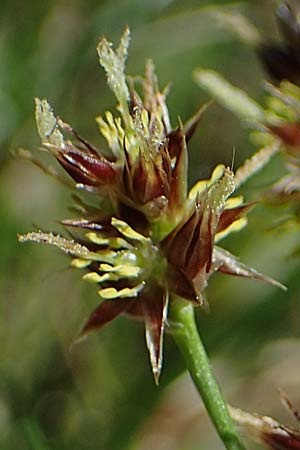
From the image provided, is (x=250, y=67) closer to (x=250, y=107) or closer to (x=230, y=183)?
(x=250, y=107)

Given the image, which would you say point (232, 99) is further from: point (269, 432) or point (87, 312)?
point (87, 312)

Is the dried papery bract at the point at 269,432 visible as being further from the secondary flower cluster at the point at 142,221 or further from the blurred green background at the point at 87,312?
the blurred green background at the point at 87,312

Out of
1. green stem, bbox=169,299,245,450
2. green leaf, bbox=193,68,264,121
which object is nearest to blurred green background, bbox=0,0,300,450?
green leaf, bbox=193,68,264,121

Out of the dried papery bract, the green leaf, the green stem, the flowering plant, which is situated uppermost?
the green leaf

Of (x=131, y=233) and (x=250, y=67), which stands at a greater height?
(x=250, y=67)

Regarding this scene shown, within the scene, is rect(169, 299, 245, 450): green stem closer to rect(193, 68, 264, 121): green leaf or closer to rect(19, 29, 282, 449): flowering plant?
rect(19, 29, 282, 449): flowering plant

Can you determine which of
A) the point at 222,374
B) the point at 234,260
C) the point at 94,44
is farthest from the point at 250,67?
the point at 234,260
